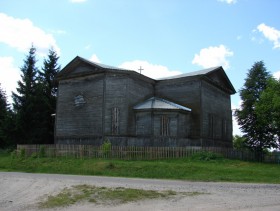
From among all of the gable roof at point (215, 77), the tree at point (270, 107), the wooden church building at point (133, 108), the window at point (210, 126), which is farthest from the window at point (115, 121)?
the tree at point (270, 107)

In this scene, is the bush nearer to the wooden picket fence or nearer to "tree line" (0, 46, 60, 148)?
the wooden picket fence

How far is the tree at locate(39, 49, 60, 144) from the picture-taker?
4018cm

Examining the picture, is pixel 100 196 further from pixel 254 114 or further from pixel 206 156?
pixel 254 114

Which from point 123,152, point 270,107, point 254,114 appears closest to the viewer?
point 123,152

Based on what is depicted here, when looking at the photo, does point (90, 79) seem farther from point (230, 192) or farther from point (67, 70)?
point (230, 192)

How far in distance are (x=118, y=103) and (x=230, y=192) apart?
1814 centimetres

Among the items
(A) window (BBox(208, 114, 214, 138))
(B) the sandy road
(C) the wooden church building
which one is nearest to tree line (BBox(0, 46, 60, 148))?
(C) the wooden church building

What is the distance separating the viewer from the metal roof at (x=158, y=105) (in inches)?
1204

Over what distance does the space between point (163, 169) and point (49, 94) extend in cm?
2611

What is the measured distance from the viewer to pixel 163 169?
2177 centimetres

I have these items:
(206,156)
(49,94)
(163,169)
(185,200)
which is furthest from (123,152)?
(49,94)

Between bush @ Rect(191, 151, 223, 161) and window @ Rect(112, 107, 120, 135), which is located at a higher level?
window @ Rect(112, 107, 120, 135)

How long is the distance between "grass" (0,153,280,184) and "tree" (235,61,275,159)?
11.1 metres

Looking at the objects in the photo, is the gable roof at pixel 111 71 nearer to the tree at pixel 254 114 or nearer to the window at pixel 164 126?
the tree at pixel 254 114
